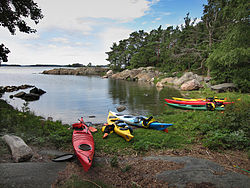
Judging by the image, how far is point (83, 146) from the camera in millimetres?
5359

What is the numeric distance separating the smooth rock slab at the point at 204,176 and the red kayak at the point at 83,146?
1.83m

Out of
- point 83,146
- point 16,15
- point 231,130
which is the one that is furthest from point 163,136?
point 16,15

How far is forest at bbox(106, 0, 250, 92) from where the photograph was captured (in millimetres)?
12188

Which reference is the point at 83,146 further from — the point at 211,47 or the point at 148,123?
the point at 211,47

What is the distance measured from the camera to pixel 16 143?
4.54 meters

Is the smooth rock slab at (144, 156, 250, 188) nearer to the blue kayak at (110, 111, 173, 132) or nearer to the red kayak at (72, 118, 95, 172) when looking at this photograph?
the red kayak at (72, 118, 95, 172)

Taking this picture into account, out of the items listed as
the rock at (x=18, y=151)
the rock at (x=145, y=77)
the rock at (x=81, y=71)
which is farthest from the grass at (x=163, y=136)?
the rock at (x=81, y=71)

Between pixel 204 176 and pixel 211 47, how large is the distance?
995 inches

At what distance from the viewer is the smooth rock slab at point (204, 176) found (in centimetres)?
350

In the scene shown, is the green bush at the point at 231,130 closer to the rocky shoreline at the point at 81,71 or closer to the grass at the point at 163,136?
the grass at the point at 163,136

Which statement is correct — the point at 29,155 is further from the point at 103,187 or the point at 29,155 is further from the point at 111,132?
the point at 111,132

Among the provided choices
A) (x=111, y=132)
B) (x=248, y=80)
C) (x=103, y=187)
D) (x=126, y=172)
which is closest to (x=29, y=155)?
(x=103, y=187)

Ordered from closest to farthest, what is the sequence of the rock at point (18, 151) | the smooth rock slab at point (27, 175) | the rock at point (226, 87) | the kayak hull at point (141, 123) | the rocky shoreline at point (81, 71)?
1. the smooth rock slab at point (27, 175)
2. the rock at point (18, 151)
3. the kayak hull at point (141, 123)
4. the rock at point (226, 87)
5. the rocky shoreline at point (81, 71)

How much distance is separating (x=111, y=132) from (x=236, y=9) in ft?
38.7
